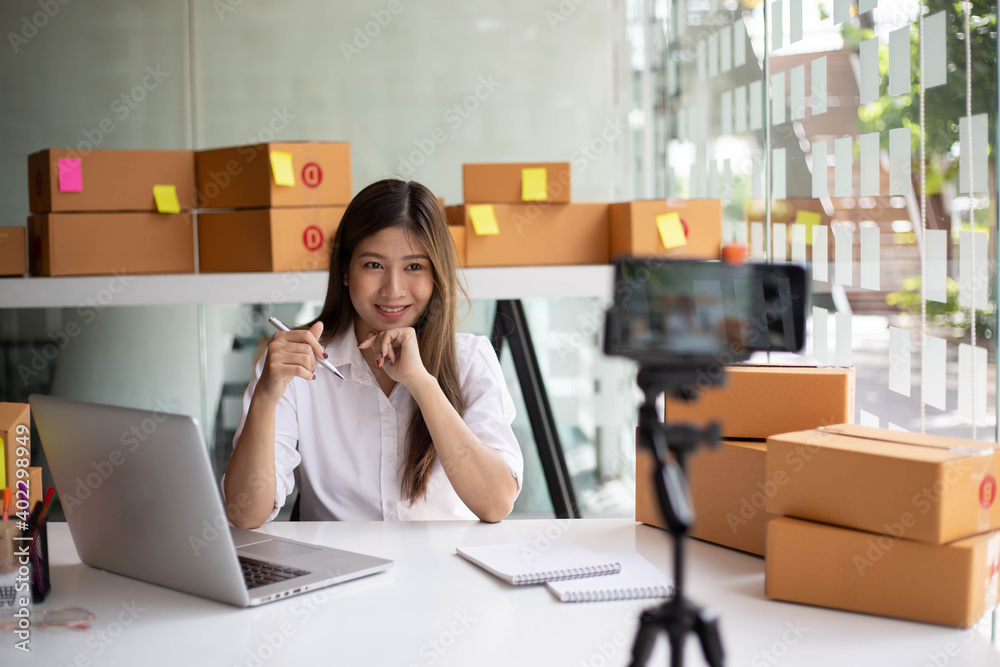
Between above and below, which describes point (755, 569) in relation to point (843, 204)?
below

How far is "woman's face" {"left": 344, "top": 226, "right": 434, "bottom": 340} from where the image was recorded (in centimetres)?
167

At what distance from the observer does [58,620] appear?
1.04 m

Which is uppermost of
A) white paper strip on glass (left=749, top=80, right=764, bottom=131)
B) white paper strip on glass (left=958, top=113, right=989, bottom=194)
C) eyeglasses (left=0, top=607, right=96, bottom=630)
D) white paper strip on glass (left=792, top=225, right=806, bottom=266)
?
white paper strip on glass (left=749, top=80, right=764, bottom=131)

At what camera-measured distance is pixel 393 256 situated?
5.47 ft

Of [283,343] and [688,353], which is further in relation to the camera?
[283,343]

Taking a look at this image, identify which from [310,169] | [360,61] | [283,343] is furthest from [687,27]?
[283,343]

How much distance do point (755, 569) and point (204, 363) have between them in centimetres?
271

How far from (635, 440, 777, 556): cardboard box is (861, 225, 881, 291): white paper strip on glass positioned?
437mm

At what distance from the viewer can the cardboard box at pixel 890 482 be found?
994 mm

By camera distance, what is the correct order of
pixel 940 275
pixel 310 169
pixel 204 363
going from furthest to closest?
pixel 204 363 < pixel 310 169 < pixel 940 275

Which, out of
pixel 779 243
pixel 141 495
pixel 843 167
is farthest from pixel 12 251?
pixel 843 167

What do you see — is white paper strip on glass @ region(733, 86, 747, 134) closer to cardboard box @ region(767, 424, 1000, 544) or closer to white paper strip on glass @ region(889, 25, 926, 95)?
white paper strip on glass @ region(889, 25, 926, 95)

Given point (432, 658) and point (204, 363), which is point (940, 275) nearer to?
point (432, 658)

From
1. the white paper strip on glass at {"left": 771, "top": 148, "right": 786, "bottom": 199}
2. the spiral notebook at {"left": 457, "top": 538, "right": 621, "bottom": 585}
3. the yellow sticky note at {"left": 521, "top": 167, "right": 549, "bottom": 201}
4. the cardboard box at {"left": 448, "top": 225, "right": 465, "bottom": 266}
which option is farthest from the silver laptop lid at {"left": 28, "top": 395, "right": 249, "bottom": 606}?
the yellow sticky note at {"left": 521, "top": 167, "right": 549, "bottom": 201}
